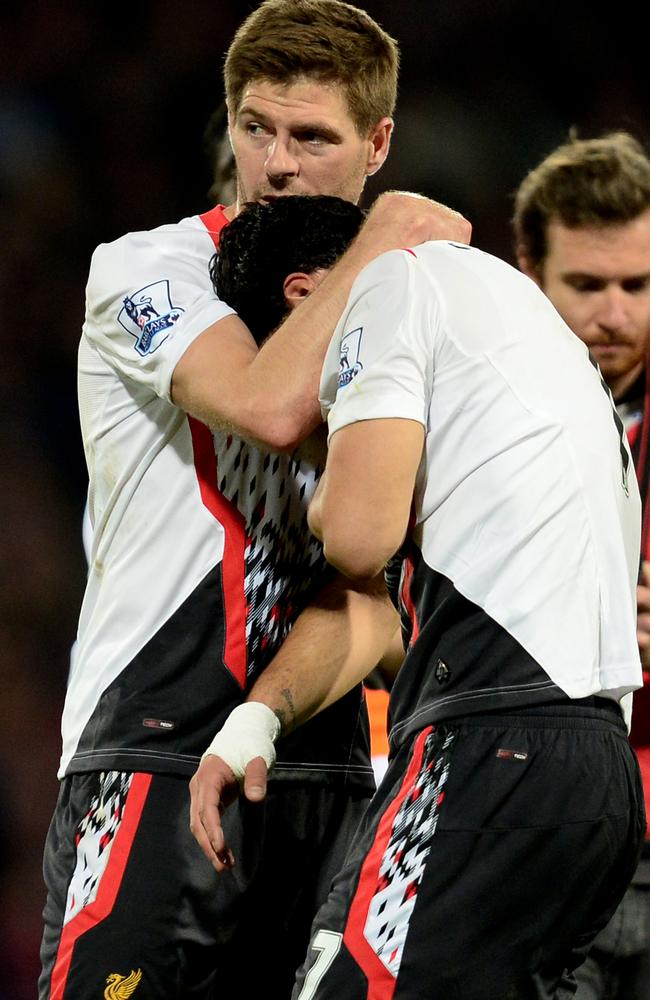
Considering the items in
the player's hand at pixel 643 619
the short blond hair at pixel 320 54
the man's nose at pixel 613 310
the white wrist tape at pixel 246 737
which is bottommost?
the player's hand at pixel 643 619

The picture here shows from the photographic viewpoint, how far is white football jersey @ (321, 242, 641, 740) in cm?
209

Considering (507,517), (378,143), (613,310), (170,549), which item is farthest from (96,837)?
(613,310)

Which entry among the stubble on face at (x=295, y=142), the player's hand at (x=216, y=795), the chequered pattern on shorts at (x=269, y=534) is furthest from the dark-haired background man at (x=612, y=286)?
the player's hand at (x=216, y=795)

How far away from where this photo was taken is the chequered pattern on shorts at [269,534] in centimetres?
276

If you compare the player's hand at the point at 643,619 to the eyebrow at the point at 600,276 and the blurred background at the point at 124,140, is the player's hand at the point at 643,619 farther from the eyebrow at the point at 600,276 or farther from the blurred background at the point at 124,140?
the blurred background at the point at 124,140

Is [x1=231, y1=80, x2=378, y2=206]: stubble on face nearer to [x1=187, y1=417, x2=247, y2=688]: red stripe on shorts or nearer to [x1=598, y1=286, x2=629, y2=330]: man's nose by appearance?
[x1=187, y1=417, x2=247, y2=688]: red stripe on shorts

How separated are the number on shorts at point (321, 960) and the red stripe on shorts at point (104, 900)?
0.59 m

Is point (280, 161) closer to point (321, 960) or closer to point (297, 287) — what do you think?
point (297, 287)

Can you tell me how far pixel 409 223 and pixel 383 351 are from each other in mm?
549

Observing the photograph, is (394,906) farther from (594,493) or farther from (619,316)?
(619,316)

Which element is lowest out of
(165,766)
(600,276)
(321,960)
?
(165,766)

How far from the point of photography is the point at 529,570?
2090mm

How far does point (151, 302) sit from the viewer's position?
8.95 ft

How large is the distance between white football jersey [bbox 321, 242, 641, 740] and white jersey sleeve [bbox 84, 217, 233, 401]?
1.75 ft
